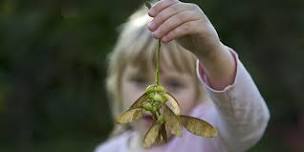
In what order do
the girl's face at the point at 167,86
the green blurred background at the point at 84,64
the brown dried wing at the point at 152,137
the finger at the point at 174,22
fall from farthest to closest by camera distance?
the green blurred background at the point at 84,64, the girl's face at the point at 167,86, the finger at the point at 174,22, the brown dried wing at the point at 152,137

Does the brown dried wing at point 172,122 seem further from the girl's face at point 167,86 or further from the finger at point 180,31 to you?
the girl's face at point 167,86

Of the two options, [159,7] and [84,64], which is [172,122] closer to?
[159,7]

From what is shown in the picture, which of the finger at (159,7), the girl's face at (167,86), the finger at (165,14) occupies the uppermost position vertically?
the finger at (159,7)

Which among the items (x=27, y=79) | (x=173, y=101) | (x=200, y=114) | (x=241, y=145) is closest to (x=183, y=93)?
(x=200, y=114)

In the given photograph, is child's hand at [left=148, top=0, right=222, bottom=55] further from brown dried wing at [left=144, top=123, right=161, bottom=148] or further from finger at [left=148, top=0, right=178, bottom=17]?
brown dried wing at [left=144, top=123, right=161, bottom=148]

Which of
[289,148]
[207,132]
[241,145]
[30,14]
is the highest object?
[30,14]

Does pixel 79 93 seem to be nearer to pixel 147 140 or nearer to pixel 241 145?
pixel 241 145

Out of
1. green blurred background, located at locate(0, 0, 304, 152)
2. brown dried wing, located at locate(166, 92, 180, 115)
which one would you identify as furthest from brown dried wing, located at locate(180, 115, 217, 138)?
green blurred background, located at locate(0, 0, 304, 152)

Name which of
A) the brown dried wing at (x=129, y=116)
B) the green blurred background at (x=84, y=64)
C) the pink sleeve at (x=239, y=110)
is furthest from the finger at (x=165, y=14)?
the green blurred background at (x=84, y=64)
